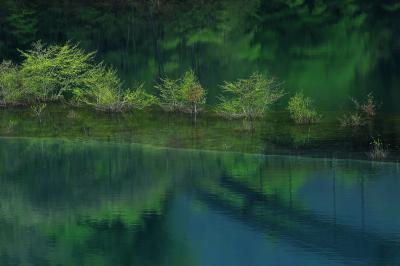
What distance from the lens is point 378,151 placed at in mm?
43906

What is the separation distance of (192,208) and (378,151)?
12.2 m

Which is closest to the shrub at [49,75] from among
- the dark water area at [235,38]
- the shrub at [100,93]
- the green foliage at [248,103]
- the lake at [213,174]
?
the shrub at [100,93]

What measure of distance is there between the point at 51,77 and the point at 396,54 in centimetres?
3611

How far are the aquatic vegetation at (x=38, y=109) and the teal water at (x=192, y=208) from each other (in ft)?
30.1

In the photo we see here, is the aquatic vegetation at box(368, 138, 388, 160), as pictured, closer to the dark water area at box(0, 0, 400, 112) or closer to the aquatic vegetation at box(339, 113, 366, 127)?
the aquatic vegetation at box(339, 113, 366, 127)

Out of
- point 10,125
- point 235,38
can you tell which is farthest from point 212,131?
point 235,38

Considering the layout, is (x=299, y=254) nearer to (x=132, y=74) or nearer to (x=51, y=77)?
(x=51, y=77)

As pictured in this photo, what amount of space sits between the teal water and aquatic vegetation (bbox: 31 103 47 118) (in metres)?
9.17

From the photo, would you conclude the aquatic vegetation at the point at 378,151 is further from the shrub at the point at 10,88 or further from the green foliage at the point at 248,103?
the shrub at the point at 10,88

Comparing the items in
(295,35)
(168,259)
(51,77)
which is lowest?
(168,259)

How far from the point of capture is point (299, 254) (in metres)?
29.2

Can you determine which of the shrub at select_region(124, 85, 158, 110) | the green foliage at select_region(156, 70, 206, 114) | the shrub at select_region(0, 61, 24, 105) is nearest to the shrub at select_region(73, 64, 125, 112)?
the shrub at select_region(124, 85, 158, 110)

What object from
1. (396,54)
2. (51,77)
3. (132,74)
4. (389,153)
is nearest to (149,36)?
(132,74)

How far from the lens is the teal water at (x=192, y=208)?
29797mm
